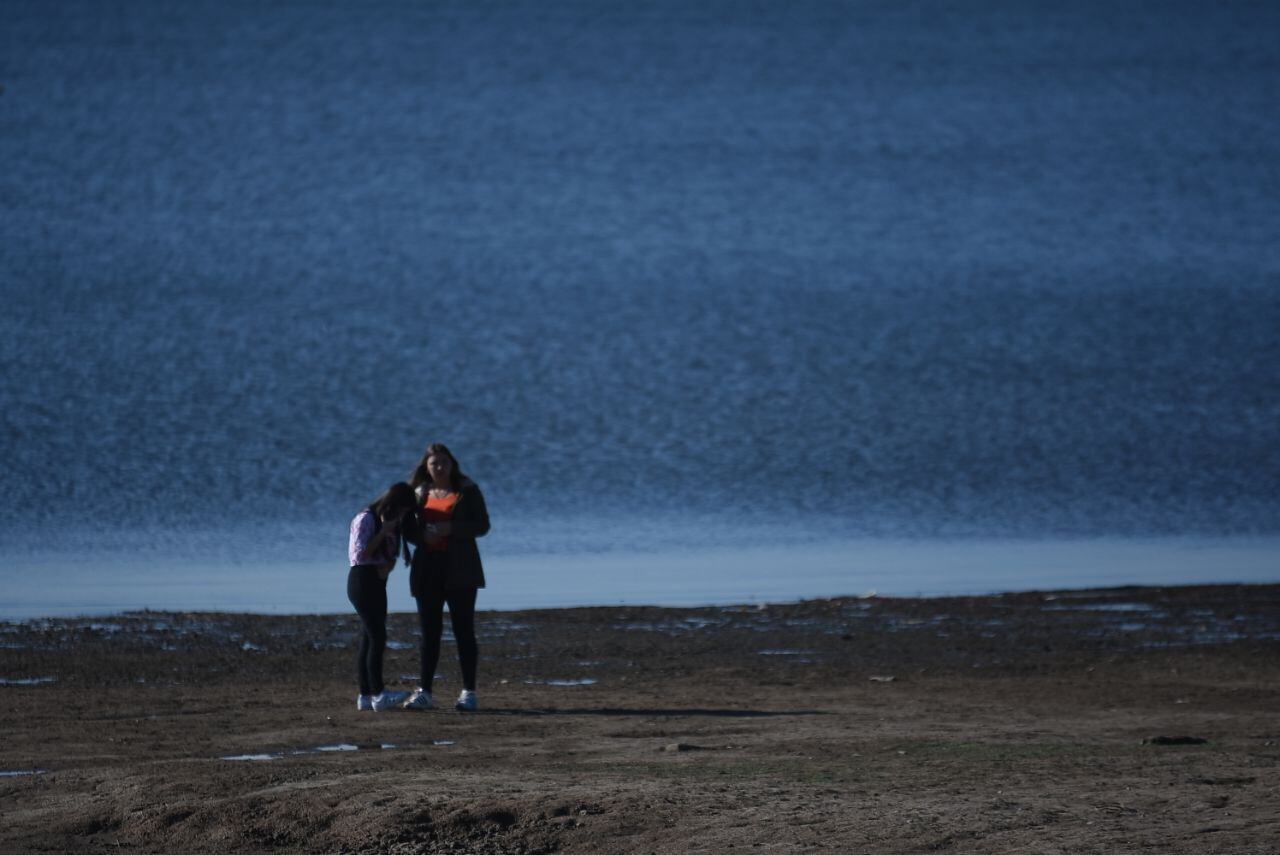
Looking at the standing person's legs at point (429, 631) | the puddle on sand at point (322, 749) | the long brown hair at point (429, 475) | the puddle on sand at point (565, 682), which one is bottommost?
the puddle on sand at point (322, 749)

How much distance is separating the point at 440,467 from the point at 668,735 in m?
2.21

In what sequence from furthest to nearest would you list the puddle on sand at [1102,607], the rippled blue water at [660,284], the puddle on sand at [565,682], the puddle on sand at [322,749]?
the rippled blue water at [660,284], the puddle on sand at [1102,607], the puddle on sand at [565,682], the puddle on sand at [322,749]

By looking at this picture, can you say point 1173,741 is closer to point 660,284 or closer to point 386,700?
point 386,700

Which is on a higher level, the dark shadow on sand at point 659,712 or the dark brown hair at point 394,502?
the dark brown hair at point 394,502

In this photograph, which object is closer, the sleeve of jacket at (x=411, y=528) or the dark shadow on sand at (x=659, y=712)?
the dark shadow on sand at (x=659, y=712)

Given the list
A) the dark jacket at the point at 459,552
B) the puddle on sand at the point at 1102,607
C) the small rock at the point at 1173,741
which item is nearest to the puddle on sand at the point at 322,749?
the dark jacket at the point at 459,552

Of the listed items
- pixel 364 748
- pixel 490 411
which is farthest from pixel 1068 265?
pixel 364 748

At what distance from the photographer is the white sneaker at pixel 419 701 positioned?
35.4 feet

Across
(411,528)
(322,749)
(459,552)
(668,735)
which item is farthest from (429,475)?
(668,735)

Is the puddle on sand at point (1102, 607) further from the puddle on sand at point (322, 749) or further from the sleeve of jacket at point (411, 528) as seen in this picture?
the puddle on sand at point (322, 749)

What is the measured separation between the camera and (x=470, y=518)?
10812 millimetres

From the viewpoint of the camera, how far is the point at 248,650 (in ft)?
43.7

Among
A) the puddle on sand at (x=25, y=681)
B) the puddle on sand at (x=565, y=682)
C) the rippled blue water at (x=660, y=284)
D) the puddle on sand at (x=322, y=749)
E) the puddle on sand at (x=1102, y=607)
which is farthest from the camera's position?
the rippled blue water at (x=660, y=284)

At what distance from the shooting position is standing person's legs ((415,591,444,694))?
1083cm
